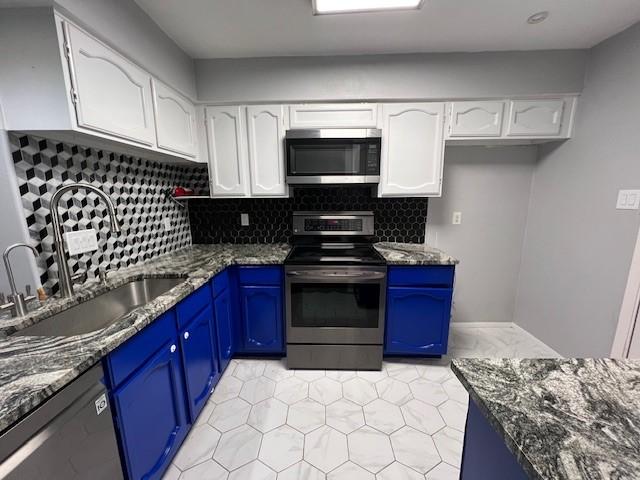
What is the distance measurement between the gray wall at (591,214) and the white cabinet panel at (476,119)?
58 centimetres

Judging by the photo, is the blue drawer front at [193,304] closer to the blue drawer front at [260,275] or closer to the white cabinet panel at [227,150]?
the blue drawer front at [260,275]

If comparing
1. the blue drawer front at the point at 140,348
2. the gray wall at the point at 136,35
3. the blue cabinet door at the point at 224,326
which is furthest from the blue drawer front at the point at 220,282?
the gray wall at the point at 136,35

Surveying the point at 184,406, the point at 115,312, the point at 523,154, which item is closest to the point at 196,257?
the point at 115,312

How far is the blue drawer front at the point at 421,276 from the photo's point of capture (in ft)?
6.27

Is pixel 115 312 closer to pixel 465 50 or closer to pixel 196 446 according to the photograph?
pixel 196 446

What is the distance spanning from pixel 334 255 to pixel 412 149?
3.39 feet

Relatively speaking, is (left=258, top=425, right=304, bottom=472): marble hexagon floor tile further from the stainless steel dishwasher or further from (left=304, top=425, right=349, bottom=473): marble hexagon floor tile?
the stainless steel dishwasher

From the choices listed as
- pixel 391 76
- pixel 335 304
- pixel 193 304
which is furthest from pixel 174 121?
pixel 335 304

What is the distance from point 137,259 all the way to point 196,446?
4.05 ft

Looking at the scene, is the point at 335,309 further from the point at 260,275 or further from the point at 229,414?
the point at 229,414

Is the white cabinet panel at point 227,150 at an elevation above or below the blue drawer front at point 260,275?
above

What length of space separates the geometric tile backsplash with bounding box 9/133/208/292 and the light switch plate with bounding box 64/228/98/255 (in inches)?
2.2

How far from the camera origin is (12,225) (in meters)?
1.13

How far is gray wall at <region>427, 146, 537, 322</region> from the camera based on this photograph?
7.81 feet
